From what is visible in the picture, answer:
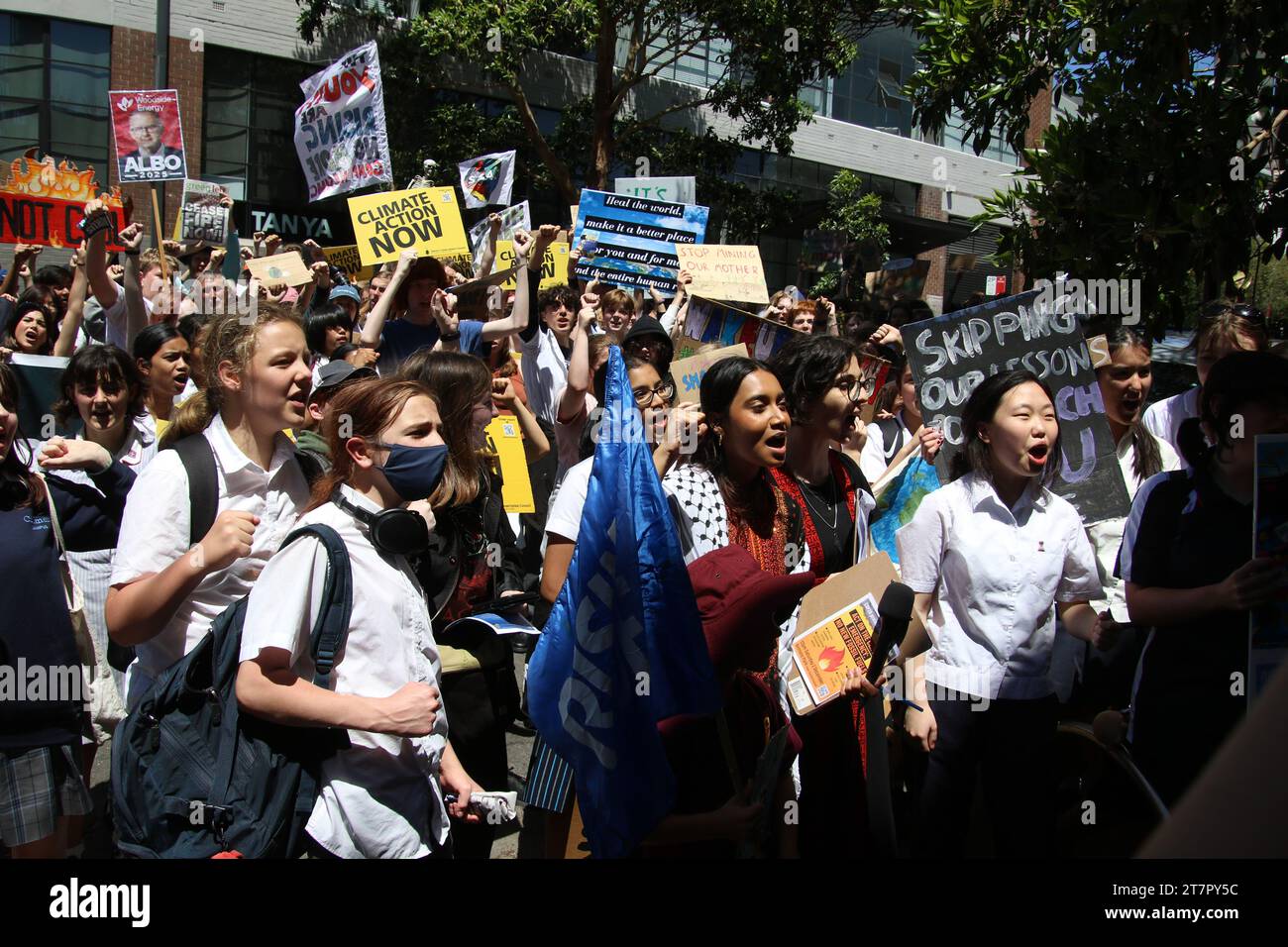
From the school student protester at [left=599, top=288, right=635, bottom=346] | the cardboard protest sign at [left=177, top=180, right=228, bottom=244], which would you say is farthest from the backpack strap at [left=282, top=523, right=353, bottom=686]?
the cardboard protest sign at [left=177, top=180, right=228, bottom=244]

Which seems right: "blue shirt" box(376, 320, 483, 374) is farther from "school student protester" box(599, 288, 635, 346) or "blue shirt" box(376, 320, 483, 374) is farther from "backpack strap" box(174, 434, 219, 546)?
"backpack strap" box(174, 434, 219, 546)

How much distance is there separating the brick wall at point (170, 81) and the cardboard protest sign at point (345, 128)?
10730 millimetres

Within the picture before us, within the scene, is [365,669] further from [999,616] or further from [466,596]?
[999,616]

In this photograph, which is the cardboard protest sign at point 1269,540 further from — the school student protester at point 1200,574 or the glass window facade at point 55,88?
the glass window facade at point 55,88

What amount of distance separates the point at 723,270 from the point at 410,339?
115 inches

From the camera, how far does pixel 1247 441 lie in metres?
3.21

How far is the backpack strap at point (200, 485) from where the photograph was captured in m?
2.98

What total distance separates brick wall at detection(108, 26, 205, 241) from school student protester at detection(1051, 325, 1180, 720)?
1964 cm

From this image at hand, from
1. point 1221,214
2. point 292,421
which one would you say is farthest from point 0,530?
point 1221,214

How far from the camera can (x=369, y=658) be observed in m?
2.58

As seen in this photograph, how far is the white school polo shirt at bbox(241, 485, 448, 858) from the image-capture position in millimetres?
2484

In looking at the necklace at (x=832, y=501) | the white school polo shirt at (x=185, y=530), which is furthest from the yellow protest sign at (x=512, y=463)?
the white school polo shirt at (x=185, y=530)

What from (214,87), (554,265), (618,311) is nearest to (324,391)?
(618,311)
